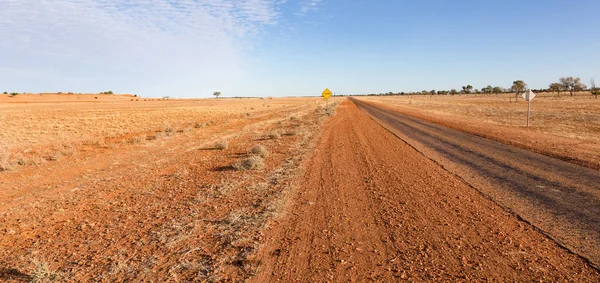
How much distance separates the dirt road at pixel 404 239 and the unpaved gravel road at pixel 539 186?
14.2 inches

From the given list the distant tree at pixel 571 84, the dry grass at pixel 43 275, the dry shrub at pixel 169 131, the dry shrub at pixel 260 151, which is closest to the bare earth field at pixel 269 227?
the dry grass at pixel 43 275

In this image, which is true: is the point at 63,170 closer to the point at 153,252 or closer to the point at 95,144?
the point at 95,144

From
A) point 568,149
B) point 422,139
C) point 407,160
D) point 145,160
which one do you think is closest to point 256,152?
point 145,160

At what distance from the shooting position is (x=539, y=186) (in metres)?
7.49

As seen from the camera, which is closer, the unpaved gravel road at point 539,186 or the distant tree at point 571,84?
the unpaved gravel road at point 539,186

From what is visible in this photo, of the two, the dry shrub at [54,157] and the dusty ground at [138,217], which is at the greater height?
the dry shrub at [54,157]

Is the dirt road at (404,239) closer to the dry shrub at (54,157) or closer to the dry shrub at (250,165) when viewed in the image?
the dry shrub at (250,165)

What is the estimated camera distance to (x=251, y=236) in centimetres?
501

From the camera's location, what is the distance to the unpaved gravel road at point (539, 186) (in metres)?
5.02

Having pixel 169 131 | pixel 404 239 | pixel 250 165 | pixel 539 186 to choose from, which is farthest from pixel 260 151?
pixel 169 131

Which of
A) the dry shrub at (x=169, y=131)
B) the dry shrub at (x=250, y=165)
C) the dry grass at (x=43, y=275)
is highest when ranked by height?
the dry shrub at (x=169, y=131)

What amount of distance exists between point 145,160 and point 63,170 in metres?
2.58

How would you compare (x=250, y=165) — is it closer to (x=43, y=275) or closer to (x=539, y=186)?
(x=43, y=275)

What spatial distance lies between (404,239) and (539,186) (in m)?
4.88
